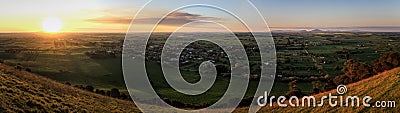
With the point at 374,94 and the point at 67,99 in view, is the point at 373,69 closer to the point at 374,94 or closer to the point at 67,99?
the point at 374,94

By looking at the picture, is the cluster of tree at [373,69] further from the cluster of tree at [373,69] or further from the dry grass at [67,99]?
the dry grass at [67,99]

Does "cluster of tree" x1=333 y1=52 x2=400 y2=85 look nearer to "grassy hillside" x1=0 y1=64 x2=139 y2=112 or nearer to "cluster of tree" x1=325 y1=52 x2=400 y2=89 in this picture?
"cluster of tree" x1=325 y1=52 x2=400 y2=89

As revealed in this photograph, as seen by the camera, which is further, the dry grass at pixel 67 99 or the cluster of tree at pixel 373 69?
the cluster of tree at pixel 373 69
